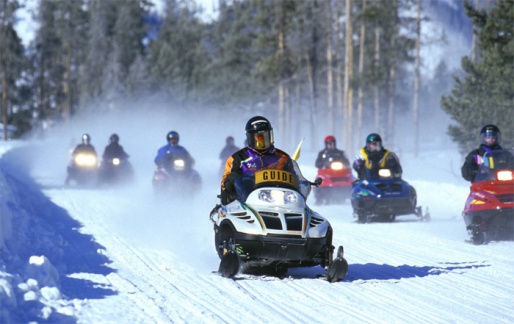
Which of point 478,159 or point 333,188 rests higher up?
point 478,159

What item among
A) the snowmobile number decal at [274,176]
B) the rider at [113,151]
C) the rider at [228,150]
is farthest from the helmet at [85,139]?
the snowmobile number decal at [274,176]

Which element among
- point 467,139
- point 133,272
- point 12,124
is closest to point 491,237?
point 133,272

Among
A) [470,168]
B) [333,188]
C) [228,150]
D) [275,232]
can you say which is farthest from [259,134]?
[228,150]

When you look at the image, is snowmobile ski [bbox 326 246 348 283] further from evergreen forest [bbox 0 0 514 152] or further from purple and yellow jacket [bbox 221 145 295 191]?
evergreen forest [bbox 0 0 514 152]

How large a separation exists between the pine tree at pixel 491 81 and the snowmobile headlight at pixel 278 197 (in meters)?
24.1

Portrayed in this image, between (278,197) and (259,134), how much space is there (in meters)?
1.08

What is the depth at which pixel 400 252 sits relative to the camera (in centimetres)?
1250

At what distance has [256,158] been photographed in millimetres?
10375

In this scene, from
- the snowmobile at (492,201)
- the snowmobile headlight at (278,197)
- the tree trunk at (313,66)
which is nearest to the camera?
the snowmobile headlight at (278,197)

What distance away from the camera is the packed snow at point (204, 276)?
727 centimetres

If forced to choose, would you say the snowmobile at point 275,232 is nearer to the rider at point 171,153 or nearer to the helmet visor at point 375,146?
the helmet visor at point 375,146

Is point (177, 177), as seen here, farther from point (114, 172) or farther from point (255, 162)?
point (255, 162)

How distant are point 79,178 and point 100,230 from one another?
13876mm

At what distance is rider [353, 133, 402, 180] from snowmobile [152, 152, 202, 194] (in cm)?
565
